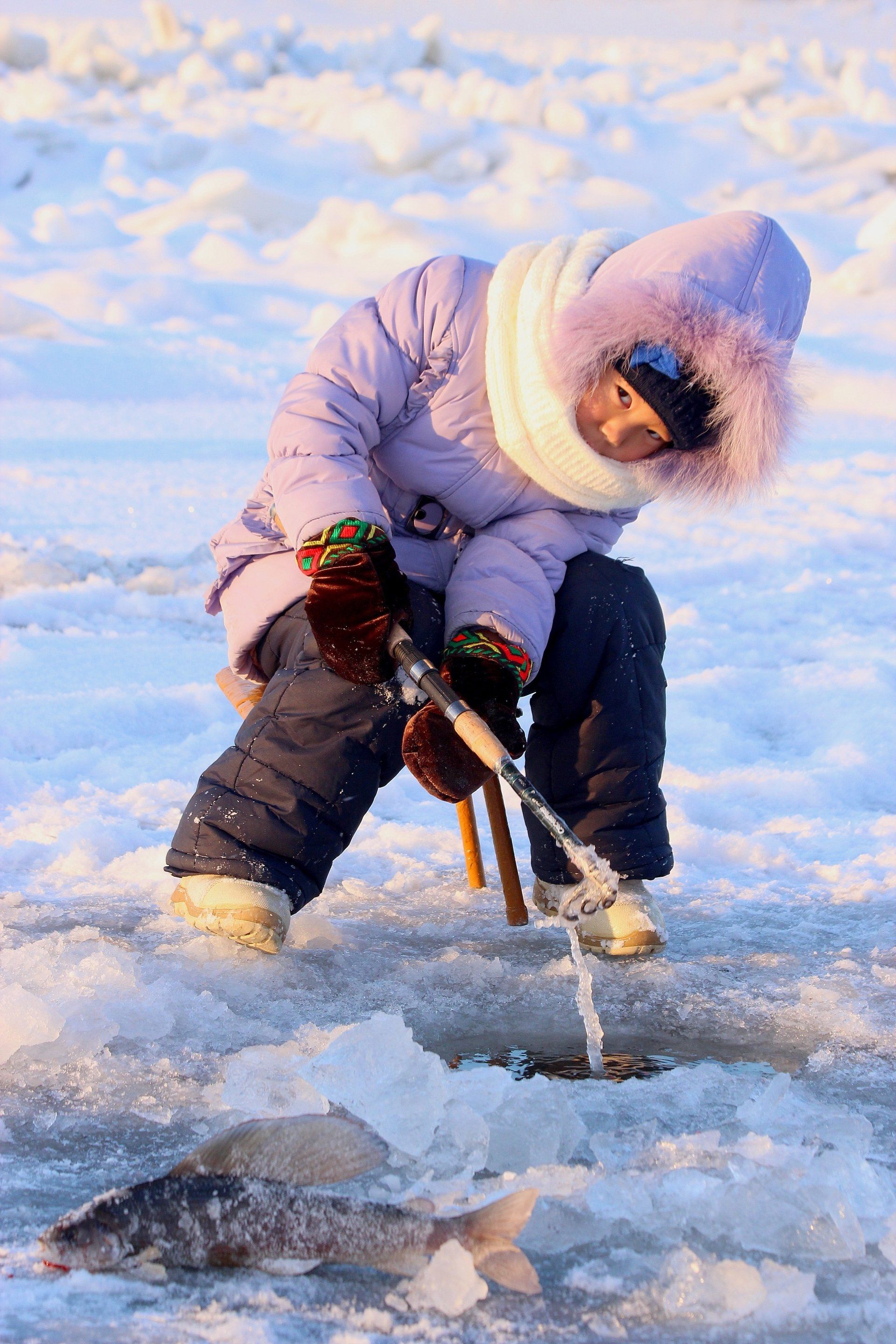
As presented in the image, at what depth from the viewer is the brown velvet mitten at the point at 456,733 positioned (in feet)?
6.36

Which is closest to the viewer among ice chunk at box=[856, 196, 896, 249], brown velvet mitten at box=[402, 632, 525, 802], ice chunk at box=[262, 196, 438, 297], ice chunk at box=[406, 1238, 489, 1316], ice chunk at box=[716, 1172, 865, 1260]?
ice chunk at box=[406, 1238, 489, 1316]

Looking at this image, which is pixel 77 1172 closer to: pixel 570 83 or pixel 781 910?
pixel 781 910

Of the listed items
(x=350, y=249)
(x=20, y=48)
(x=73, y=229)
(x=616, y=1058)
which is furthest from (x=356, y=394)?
(x=20, y=48)

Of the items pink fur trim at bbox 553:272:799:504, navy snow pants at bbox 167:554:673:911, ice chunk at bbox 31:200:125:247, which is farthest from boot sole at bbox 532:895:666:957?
ice chunk at bbox 31:200:125:247

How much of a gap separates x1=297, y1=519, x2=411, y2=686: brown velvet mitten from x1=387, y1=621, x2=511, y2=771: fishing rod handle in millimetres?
25

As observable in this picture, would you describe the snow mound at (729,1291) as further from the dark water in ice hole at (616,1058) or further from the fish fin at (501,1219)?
the dark water in ice hole at (616,1058)

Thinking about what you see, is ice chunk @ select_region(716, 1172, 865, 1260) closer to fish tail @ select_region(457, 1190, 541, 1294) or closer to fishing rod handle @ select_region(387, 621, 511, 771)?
fish tail @ select_region(457, 1190, 541, 1294)

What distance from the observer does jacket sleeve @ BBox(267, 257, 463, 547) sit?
2.03m

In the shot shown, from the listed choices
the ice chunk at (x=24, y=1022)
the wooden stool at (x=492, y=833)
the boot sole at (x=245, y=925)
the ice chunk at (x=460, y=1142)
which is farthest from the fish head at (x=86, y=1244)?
the wooden stool at (x=492, y=833)

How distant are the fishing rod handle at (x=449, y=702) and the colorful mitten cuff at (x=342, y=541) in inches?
5.4

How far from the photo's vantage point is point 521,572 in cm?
218

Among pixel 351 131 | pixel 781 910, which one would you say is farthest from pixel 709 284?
pixel 351 131

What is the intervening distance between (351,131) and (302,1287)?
53.5ft

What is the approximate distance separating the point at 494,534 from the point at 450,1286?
140cm
